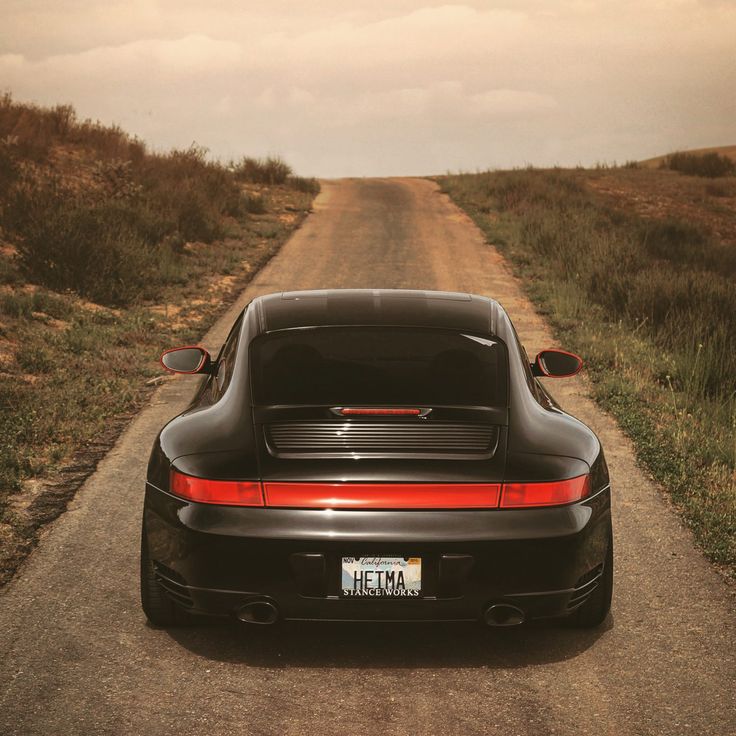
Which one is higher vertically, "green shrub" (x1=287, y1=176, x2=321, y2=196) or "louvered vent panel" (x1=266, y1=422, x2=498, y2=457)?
"louvered vent panel" (x1=266, y1=422, x2=498, y2=457)

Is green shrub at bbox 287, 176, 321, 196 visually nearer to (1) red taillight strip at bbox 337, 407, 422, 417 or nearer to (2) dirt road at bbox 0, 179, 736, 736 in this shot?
(2) dirt road at bbox 0, 179, 736, 736

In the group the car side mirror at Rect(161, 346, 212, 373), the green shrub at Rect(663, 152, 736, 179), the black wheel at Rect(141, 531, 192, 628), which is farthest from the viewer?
the green shrub at Rect(663, 152, 736, 179)

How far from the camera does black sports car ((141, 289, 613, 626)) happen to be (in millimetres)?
4312

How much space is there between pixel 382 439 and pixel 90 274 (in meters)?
11.9

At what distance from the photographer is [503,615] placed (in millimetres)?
4523

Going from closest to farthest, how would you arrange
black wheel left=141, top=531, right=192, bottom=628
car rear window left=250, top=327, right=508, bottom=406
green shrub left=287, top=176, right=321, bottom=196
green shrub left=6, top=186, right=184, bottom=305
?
car rear window left=250, top=327, right=508, bottom=406 < black wheel left=141, top=531, right=192, bottom=628 < green shrub left=6, top=186, right=184, bottom=305 < green shrub left=287, top=176, right=321, bottom=196

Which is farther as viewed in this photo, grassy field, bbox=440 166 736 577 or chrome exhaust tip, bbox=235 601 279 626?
grassy field, bbox=440 166 736 577

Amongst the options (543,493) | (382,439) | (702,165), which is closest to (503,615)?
(543,493)

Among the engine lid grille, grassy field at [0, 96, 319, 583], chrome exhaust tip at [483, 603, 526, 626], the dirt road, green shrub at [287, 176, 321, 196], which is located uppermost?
the engine lid grille

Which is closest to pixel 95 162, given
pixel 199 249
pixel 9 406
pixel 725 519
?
pixel 199 249

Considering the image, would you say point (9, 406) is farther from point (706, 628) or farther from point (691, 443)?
point (706, 628)

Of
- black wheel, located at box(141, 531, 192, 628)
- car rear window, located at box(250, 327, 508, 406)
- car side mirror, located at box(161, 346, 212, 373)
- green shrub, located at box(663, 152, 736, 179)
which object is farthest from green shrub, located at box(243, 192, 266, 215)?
black wheel, located at box(141, 531, 192, 628)

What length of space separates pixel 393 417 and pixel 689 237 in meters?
21.9

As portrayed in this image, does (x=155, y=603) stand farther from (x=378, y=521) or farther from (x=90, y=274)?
(x=90, y=274)
